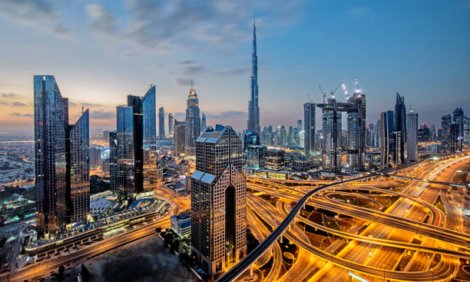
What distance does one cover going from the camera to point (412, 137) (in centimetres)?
13562

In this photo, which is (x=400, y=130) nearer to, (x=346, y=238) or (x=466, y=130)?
(x=466, y=130)

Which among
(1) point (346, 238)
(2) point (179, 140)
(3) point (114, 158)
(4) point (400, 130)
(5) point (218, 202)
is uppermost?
(4) point (400, 130)

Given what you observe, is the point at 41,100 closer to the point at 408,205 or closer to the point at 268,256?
the point at 268,256

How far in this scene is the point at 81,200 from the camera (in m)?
55.2

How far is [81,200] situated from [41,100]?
26.5 m

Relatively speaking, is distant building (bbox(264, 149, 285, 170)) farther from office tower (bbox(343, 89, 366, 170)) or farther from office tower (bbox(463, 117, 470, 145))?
office tower (bbox(463, 117, 470, 145))

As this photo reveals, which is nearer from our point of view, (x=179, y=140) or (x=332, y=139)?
(x=332, y=139)

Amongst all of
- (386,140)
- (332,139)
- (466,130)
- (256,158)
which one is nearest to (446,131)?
(466,130)

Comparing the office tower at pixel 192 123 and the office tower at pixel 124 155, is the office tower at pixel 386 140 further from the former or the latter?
the office tower at pixel 124 155

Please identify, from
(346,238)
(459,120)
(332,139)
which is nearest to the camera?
(346,238)

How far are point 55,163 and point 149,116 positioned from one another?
4094cm

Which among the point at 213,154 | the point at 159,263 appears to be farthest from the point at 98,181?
the point at 213,154

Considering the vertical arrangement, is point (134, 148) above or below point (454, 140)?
below

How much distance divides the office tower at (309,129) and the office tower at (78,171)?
152m
